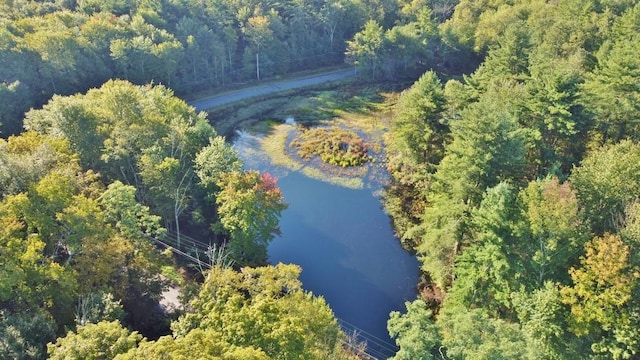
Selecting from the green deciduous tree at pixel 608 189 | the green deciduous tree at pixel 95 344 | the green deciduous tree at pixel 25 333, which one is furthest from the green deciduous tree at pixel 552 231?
the green deciduous tree at pixel 25 333

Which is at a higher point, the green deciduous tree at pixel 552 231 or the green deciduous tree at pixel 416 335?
the green deciduous tree at pixel 552 231

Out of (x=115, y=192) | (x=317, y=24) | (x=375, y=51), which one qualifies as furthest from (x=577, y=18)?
(x=115, y=192)

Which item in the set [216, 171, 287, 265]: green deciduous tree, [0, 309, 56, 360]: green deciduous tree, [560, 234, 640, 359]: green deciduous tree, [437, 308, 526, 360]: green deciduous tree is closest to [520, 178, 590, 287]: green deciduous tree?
[560, 234, 640, 359]: green deciduous tree

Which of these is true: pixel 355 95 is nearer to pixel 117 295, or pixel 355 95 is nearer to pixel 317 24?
pixel 317 24

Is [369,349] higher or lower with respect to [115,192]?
lower

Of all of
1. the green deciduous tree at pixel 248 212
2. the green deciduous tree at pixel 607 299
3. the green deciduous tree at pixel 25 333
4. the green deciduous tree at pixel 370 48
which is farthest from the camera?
the green deciduous tree at pixel 370 48

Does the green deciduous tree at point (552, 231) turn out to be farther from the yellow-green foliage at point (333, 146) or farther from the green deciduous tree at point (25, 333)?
the yellow-green foliage at point (333, 146)

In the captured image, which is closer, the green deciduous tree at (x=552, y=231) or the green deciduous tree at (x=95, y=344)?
the green deciduous tree at (x=95, y=344)

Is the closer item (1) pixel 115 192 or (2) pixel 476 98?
(1) pixel 115 192
